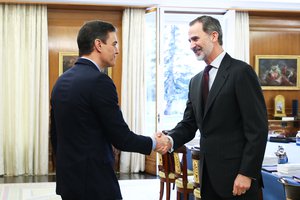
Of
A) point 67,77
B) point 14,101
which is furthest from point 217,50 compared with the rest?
point 14,101

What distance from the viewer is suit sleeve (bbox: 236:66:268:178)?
7.50ft

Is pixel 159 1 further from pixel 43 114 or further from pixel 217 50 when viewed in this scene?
pixel 217 50

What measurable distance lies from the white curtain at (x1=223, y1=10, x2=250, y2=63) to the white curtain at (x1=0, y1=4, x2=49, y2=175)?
12.4 ft

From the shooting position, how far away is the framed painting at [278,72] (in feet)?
31.0

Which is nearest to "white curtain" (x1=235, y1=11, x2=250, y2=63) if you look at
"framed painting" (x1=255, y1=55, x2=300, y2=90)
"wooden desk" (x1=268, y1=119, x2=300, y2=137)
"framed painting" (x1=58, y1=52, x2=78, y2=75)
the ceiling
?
the ceiling

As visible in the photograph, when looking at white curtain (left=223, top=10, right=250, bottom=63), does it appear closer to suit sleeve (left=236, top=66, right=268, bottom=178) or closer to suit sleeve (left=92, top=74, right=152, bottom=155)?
suit sleeve (left=236, top=66, right=268, bottom=178)

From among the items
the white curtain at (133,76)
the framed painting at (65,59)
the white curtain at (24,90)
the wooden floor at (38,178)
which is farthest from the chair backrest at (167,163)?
the framed painting at (65,59)

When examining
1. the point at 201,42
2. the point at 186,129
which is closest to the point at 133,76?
the point at 186,129

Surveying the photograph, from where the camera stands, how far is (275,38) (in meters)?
9.61

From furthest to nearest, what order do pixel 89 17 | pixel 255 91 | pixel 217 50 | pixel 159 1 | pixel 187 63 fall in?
1. pixel 187 63
2. pixel 89 17
3. pixel 159 1
4. pixel 217 50
5. pixel 255 91

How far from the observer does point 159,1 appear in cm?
820

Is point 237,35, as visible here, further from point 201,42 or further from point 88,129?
point 88,129

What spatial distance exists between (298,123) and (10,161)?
6129mm

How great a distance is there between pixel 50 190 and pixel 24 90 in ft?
7.91
